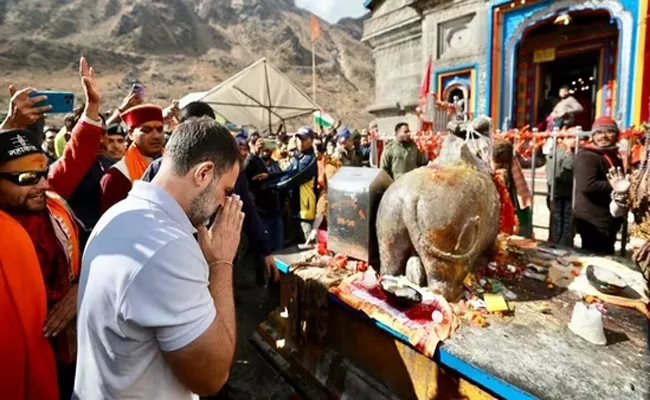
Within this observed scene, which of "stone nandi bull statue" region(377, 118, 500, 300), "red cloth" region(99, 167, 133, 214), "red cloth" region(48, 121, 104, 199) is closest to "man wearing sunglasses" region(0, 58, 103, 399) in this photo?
"red cloth" region(48, 121, 104, 199)

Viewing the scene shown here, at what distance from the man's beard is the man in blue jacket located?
11.5 feet

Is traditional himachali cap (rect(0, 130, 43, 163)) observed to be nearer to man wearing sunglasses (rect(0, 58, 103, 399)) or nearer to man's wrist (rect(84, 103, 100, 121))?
man wearing sunglasses (rect(0, 58, 103, 399))

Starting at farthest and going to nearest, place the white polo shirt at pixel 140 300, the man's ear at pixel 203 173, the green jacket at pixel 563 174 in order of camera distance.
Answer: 1. the green jacket at pixel 563 174
2. the man's ear at pixel 203 173
3. the white polo shirt at pixel 140 300

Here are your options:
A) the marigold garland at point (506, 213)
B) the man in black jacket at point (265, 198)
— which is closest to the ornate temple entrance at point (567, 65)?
the marigold garland at point (506, 213)

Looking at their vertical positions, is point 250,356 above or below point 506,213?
below

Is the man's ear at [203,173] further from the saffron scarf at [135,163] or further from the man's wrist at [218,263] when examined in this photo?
the saffron scarf at [135,163]

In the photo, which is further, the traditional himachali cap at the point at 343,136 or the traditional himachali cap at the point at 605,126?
the traditional himachali cap at the point at 343,136

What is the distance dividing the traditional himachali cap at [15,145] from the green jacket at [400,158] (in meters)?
4.89

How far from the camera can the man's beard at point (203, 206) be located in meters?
1.27

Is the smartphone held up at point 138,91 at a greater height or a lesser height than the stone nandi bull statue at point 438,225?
Result: greater

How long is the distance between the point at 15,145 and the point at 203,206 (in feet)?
3.72

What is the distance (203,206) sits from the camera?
4.23 feet

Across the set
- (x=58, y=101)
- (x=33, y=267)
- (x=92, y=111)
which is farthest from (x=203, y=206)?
(x=58, y=101)

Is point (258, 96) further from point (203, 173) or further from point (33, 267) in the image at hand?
point (203, 173)
